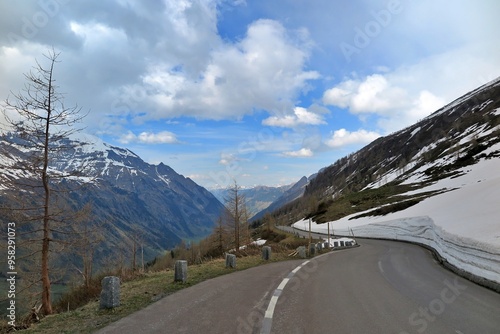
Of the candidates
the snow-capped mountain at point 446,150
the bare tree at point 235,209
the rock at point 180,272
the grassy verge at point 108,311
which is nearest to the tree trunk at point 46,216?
the grassy verge at point 108,311

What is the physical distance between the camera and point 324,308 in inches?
292

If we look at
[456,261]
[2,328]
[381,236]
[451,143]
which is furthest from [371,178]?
[2,328]

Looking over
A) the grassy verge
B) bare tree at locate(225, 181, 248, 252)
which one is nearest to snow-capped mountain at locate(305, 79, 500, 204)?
bare tree at locate(225, 181, 248, 252)

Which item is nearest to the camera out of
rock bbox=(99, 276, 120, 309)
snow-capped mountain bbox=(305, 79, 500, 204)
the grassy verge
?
the grassy verge

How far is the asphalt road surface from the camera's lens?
6043 millimetres

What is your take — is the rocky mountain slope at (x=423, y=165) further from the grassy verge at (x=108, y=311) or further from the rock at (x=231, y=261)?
the grassy verge at (x=108, y=311)

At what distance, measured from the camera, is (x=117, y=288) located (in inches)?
312

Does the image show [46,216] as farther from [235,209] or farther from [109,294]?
[235,209]

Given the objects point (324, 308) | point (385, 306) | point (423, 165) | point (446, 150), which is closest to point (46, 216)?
point (324, 308)

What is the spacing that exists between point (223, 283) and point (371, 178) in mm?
176640

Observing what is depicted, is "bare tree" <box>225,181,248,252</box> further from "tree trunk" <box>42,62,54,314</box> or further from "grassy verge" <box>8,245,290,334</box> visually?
"grassy verge" <box>8,245,290,334</box>

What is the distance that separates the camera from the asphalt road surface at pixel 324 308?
6.04 meters

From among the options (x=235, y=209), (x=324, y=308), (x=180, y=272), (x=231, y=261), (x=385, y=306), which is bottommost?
(x=385, y=306)

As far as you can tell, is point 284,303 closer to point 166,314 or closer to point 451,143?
point 166,314
